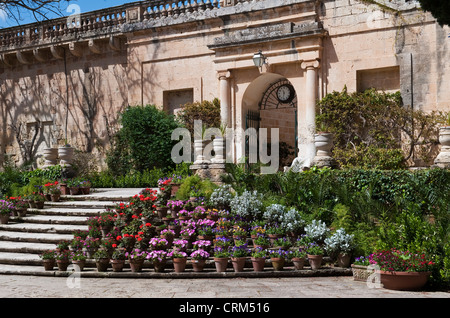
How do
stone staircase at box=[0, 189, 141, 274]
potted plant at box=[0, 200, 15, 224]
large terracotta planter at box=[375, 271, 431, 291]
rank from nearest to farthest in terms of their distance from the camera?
large terracotta planter at box=[375, 271, 431, 291]
stone staircase at box=[0, 189, 141, 274]
potted plant at box=[0, 200, 15, 224]

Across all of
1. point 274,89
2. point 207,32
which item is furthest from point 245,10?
point 274,89

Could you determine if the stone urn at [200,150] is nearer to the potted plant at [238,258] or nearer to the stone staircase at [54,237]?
the stone staircase at [54,237]

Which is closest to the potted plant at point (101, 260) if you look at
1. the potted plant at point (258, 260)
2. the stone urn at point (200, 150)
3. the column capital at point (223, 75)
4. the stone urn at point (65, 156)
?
the potted plant at point (258, 260)

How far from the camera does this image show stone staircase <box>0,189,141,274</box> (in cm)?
869

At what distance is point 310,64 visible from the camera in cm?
1462

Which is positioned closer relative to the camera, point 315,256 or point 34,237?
point 315,256

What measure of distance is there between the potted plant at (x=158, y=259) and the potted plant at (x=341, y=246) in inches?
100

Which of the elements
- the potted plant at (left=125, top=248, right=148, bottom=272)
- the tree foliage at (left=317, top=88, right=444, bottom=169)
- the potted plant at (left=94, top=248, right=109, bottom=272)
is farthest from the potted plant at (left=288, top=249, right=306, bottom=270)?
the tree foliage at (left=317, top=88, right=444, bottom=169)

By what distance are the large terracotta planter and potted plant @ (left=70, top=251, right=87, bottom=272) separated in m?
4.54

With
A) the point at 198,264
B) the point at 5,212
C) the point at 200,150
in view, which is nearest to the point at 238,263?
the point at 198,264

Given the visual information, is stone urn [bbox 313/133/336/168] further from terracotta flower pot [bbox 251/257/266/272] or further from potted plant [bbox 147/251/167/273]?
potted plant [bbox 147/251/167/273]

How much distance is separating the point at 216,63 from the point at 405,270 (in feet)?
35.6

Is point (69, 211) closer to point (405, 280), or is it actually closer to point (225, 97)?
point (225, 97)

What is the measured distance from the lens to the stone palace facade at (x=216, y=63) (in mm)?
13805
